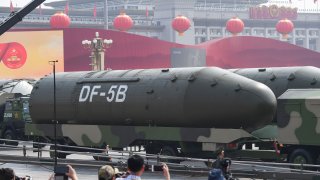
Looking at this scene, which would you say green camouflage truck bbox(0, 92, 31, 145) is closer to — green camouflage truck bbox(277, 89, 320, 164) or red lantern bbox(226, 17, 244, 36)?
green camouflage truck bbox(277, 89, 320, 164)

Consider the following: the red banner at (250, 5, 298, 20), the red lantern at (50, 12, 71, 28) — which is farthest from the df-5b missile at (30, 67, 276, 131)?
the red banner at (250, 5, 298, 20)

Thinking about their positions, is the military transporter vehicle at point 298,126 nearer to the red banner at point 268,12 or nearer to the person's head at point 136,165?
the person's head at point 136,165

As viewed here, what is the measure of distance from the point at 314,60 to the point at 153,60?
24.5 m

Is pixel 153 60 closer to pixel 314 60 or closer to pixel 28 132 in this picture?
pixel 314 60

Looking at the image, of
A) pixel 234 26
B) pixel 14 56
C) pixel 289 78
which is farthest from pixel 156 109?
pixel 234 26

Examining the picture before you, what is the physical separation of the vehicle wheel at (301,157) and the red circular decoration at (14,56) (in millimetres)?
57631

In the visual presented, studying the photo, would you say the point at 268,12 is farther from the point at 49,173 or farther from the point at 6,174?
the point at 6,174

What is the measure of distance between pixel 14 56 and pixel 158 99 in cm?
5361

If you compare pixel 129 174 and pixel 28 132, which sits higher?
pixel 129 174

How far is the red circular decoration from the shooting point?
261ft

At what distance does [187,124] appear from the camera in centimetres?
2741

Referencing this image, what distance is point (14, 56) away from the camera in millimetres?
79688

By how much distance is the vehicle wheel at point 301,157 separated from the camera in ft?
80.5

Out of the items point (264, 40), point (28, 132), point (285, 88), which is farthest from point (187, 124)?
point (264, 40)
